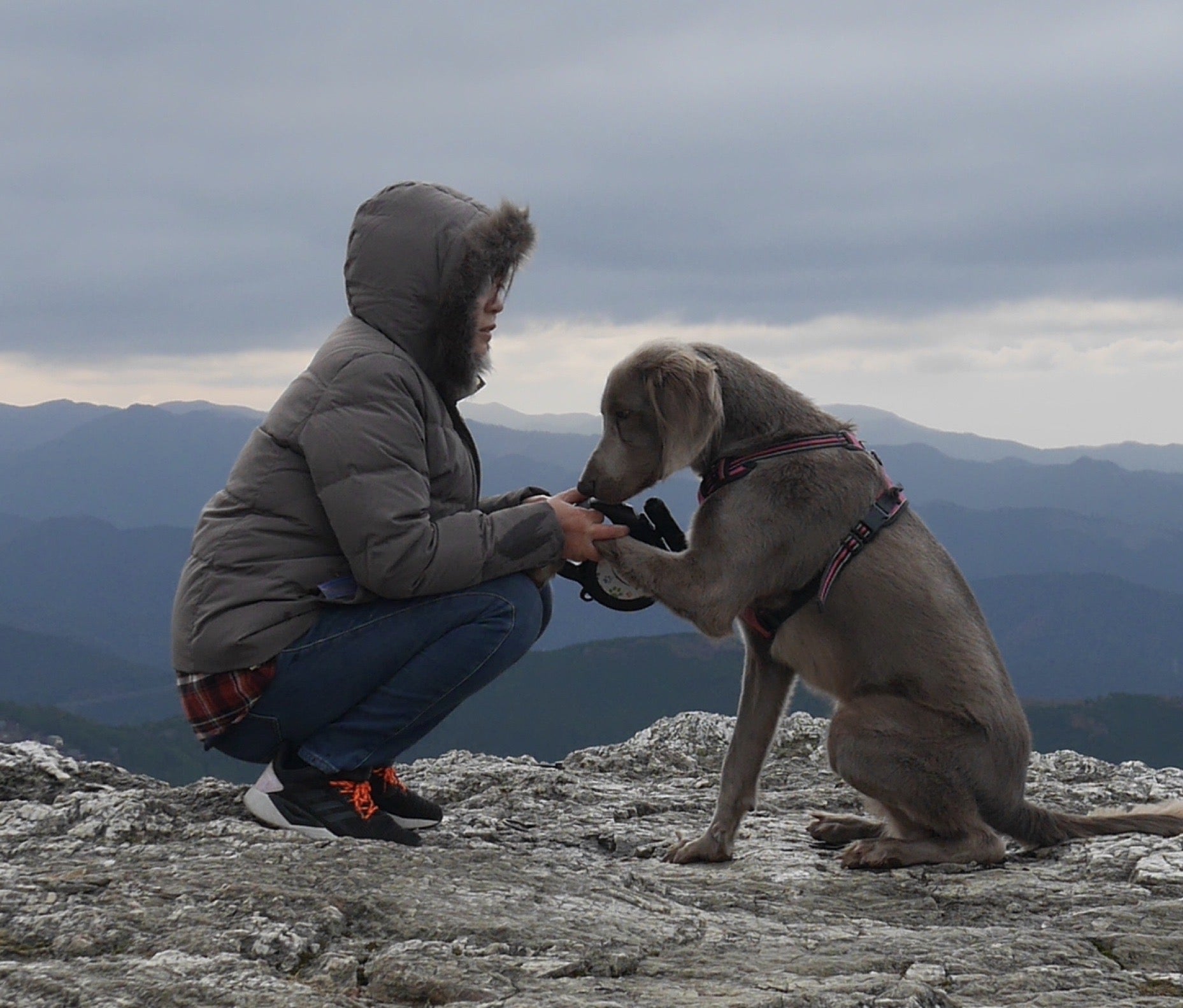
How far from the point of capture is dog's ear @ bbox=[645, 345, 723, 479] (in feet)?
18.2

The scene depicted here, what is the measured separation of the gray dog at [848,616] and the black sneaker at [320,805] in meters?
1.40

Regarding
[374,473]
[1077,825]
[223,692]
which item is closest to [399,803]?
[223,692]

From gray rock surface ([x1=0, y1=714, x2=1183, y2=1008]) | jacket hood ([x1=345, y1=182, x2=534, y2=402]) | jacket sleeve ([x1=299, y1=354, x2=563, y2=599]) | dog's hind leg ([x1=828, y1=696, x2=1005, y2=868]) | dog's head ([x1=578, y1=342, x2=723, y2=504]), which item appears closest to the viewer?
gray rock surface ([x1=0, y1=714, x2=1183, y2=1008])

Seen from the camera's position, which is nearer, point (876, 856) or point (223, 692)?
point (223, 692)

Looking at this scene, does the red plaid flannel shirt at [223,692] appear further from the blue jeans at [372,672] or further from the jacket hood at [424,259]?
the jacket hood at [424,259]

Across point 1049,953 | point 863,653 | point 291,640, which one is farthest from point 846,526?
point 291,640

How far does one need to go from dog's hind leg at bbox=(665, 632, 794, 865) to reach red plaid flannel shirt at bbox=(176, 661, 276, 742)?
1.99 m

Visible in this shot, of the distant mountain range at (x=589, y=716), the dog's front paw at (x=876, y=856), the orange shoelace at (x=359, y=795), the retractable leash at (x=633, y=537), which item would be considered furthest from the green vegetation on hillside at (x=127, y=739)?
the dog's front paw at (x=876, y=856)

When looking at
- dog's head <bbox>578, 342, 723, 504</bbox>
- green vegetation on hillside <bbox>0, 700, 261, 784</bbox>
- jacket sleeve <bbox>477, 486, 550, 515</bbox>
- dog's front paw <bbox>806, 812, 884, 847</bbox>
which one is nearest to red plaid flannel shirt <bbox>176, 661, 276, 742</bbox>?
jacket sleeve <bbox>477, 486, 550, 515</bbox>

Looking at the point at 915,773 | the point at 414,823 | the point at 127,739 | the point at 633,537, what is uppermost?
the point at 633,537

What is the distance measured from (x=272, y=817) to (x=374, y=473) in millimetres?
1510

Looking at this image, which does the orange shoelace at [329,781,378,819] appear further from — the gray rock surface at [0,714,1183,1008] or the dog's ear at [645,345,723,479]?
the dog's ear at [645,345,723,479]

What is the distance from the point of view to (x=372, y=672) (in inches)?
192

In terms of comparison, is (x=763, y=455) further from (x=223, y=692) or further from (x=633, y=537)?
(x=223, y=692)
